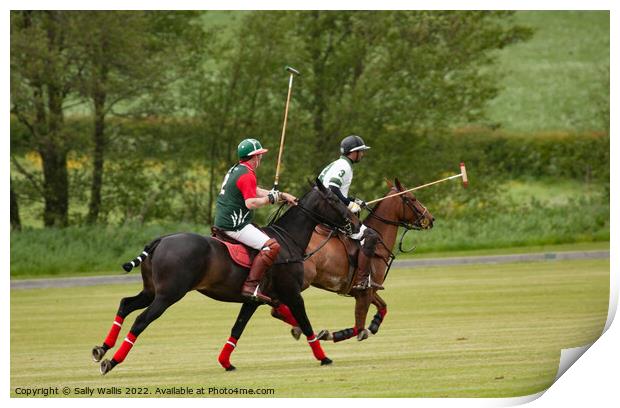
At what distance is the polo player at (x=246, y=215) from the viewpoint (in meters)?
11.1

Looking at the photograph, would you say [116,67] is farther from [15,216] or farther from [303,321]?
[303,321]

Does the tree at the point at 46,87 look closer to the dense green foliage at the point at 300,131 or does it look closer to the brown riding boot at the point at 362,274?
the dense green foliage at the point at 300,131

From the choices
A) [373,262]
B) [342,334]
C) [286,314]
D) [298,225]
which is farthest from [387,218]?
[286,314]

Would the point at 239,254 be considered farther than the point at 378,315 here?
No

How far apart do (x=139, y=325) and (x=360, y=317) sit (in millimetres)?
2918

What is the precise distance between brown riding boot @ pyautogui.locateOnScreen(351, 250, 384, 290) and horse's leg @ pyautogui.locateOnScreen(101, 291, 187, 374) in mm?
2668

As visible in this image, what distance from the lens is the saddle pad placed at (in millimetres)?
11109

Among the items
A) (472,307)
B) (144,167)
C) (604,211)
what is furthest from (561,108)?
(472,307)

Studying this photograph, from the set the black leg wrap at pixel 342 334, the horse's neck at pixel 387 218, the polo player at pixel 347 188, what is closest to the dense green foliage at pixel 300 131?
the horse's neck at pixel 387 218

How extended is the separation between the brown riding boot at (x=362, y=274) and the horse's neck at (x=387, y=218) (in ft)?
2.10

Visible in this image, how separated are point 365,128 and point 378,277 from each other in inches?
804

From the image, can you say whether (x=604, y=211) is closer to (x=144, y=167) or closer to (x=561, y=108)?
(x=561, y=108)

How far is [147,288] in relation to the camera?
10984 millimetres

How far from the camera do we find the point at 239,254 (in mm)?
11156
